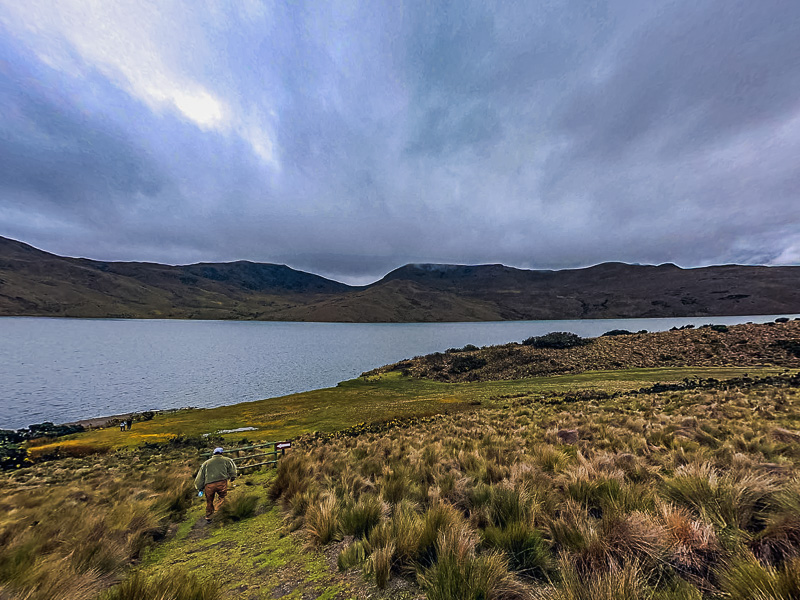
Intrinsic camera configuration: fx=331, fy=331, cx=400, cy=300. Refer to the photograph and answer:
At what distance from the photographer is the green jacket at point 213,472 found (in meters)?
7.14

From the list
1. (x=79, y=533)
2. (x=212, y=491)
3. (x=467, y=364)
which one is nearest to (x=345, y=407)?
(x=467, y=364)

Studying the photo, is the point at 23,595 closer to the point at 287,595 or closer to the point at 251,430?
the point at 287,595

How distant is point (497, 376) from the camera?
36656mm

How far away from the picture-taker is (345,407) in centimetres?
2697

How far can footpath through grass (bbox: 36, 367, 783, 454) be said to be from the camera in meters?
21.8

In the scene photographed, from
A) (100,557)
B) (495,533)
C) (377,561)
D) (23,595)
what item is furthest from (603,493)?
(100,557)

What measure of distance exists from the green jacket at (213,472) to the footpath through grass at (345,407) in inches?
497

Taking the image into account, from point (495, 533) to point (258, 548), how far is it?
3808mm

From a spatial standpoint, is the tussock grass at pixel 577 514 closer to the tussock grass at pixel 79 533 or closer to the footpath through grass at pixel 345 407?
the tussock grass at pixel 79 533

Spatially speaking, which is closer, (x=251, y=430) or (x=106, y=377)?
(x=251, y=430)

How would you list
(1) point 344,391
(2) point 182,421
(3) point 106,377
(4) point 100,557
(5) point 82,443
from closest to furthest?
(4) point 100,557
(5) point 82,443
(2) point 182,421
(1) point 344,391
(3) point 106,377

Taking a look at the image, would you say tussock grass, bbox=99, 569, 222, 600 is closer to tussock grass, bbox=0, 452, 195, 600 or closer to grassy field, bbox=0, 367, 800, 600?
grassy field, bbox=0, 367, 800, 600

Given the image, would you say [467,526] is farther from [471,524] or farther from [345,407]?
[345,407]

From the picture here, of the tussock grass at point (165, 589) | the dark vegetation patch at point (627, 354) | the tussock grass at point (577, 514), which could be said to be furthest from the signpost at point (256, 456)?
the dark vegetation patch at point (627, 354)
